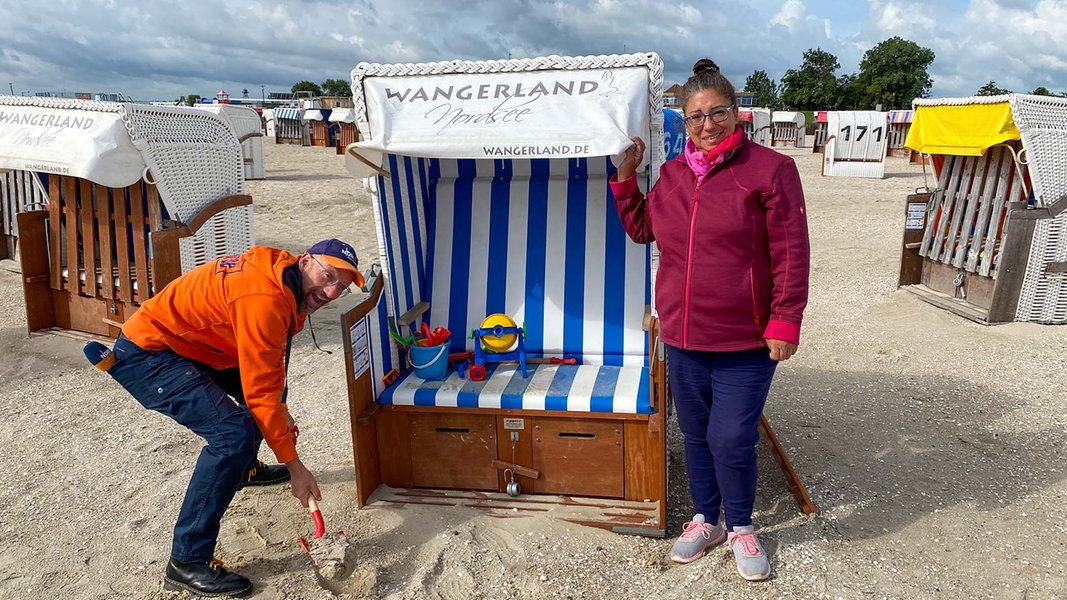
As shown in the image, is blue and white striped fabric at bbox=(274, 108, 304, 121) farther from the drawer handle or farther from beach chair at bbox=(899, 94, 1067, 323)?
the drawer handle

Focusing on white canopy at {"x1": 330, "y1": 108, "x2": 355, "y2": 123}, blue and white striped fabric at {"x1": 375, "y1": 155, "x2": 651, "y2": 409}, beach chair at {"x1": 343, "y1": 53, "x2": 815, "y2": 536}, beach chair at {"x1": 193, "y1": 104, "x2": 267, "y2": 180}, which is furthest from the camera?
white canopy at {"x1": 330, "y1": 108, "x2": 355, "y2": 123}

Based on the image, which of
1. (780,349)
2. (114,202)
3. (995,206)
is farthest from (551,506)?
(995,206)

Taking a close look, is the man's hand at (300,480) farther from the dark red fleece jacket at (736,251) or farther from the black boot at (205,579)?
the dark red fleece jacket at (736,251)

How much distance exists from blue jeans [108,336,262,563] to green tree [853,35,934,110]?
74209 mm

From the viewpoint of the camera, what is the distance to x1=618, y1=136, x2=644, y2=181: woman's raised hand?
3.09 m

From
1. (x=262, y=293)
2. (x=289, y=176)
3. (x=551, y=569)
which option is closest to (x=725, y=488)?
(x=551, y=569)

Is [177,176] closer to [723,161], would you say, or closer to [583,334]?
[583,334]

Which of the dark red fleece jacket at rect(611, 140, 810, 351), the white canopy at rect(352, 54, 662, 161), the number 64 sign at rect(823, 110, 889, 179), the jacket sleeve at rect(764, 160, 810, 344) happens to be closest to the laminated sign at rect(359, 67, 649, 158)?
the white canopy at rect(352, 54, 662, 161)

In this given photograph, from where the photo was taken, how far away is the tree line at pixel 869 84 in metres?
68.1

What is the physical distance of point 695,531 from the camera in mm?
3119

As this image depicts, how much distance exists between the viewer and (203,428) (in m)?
2.83

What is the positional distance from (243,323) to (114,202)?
153 inches

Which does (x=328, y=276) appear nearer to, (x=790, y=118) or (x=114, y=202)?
(x=114, y=202)

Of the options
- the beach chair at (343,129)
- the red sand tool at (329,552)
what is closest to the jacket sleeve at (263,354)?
the red sand tool at (329,552)
